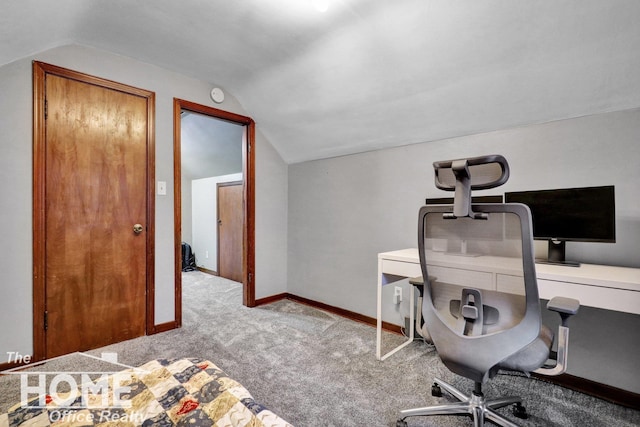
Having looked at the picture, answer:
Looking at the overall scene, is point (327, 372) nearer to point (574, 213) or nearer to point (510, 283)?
point (510, 283)

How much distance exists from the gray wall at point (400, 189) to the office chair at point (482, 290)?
964mm

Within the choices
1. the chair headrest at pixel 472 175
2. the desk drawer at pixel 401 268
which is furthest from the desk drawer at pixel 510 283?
the desk drawer at pixel 401 268

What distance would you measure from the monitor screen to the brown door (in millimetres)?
3629

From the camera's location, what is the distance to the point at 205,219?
5.35 meters

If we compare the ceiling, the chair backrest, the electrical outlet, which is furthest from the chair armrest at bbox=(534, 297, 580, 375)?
the electrical outlet

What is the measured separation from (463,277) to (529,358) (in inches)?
15.7

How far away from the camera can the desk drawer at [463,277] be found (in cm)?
130

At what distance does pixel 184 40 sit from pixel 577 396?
358 cm

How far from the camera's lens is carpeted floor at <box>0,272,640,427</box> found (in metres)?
1.59

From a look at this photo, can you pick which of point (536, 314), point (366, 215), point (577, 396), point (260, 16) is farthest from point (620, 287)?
point (260, 16)

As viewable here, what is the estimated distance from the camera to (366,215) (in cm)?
292

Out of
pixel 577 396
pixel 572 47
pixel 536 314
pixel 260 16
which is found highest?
pixel 260 16

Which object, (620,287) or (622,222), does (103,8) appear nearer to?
(620,287)

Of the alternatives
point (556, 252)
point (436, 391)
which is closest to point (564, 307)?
point (556, 252)
